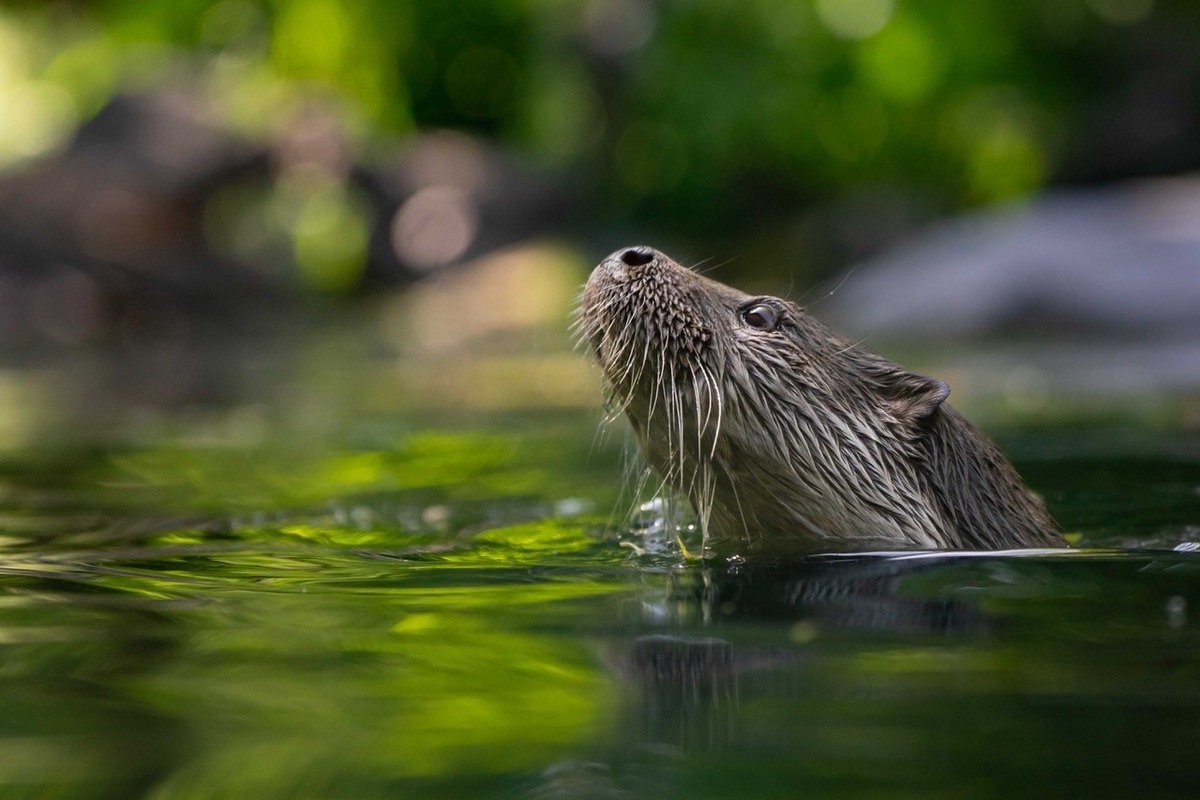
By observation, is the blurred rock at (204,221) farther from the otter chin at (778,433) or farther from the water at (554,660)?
the otter chin at (778,433)

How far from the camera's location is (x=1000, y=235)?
46.0ft

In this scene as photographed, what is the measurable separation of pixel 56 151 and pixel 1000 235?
30.9 feet

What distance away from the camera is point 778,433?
13.0 feet

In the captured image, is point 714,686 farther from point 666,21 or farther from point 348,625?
point 666,21

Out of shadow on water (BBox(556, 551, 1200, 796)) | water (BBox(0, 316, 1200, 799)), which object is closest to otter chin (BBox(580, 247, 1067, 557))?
water (BBox(0, 316, 1200, 799))

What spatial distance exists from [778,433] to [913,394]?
43 cm

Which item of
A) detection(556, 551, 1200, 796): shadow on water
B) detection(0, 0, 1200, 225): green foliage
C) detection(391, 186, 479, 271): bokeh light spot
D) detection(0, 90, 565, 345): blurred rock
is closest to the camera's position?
detection(556, 551, 1200, 796): shadow on water

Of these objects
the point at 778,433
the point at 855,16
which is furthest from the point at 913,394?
the point at 855,16

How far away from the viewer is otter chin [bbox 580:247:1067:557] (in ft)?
12.6

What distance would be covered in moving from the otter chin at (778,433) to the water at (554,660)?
266 mm

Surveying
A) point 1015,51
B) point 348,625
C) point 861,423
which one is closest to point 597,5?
point 1015,51

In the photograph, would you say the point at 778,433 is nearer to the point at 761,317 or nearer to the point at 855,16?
the point at 761,317

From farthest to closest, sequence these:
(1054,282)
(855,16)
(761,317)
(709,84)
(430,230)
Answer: (855,16) < (709,84) < (430,230) < (1054,282) < (761,317)

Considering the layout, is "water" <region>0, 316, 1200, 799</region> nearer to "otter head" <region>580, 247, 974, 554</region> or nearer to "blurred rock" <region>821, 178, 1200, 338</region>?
"otter head" <region>580, 247, 974, 554</region>
